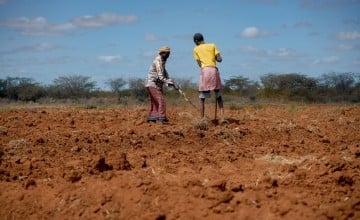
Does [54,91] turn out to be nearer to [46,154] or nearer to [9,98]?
[9,98]

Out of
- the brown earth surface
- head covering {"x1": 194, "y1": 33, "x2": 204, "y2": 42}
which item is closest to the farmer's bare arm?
head covering {"x1": 194, "y1": 33, "x2": 204, "y2": 42}

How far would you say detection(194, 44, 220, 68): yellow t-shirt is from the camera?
9789 millimetres

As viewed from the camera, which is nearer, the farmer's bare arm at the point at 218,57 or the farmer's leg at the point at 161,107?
the farmer's bare arm at the point at 218,57

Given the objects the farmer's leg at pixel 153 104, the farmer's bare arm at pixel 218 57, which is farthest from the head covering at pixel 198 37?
the farmer's leg at pixel 153 104

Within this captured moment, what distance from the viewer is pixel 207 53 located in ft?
32.2

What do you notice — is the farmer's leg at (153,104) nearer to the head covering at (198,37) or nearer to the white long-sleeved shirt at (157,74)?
the white long-sleeved shirt at (157,74)

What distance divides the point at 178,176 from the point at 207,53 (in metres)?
4.52

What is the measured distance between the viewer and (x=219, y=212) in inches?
182

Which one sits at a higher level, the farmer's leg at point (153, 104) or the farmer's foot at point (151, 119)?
the farmer's leg at point (153, 104)

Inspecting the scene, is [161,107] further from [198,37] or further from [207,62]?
[198,37]

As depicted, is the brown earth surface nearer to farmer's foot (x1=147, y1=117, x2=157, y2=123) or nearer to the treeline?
farmer's foot (x1=147, y1=117, x2=157, y2=123)

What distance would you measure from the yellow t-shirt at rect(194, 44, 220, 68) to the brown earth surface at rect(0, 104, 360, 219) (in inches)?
60.0

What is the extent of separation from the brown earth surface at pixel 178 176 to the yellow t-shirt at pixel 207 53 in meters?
1.52

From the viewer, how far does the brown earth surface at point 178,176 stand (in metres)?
4.71
